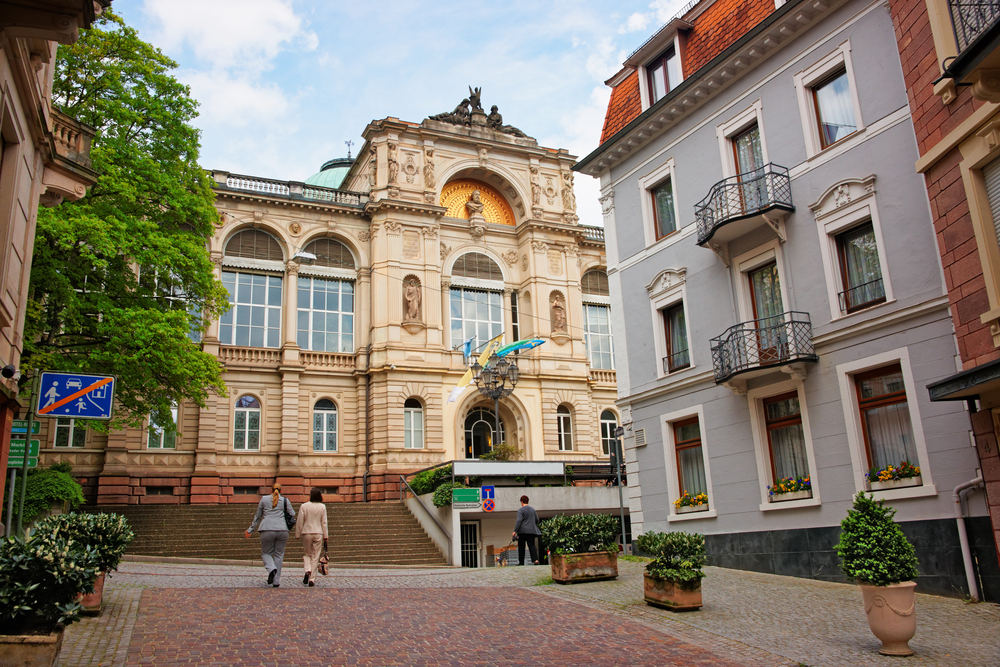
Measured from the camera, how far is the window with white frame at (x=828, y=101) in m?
15.3

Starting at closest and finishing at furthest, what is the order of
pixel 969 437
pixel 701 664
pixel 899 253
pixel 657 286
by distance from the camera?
pixel 701 664 < pixel 969 437 < pixel 899 253 < pixel 657 286

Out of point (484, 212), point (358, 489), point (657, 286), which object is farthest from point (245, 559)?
point (484, 212)

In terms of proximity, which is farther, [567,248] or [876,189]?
[567,248]

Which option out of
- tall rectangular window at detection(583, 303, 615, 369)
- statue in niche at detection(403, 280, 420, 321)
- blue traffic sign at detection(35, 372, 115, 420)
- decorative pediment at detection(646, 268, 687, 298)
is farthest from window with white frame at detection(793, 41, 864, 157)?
tall rectangular window at detection(583, 303, 615, 369)

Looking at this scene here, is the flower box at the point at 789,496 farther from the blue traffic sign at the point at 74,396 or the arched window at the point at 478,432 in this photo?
the arched window at the point at 478,432

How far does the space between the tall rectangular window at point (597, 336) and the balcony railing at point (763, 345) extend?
23.9 metres

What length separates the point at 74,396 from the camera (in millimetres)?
11914

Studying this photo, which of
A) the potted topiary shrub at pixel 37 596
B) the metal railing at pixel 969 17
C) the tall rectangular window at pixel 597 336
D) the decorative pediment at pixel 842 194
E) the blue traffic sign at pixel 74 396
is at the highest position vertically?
the tall rectangular window at pixel 597 336

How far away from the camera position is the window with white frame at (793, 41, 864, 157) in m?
15.3

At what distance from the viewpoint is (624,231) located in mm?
20891

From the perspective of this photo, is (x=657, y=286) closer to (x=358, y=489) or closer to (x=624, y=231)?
(x=624, y=231)

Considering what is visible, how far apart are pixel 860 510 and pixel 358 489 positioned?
26.7 m

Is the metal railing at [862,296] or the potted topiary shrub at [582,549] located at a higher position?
the metal railing at [862,296]

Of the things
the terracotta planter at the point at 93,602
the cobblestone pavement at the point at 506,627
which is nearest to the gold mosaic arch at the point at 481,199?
the cobblestone pavement at the point at 506,627
